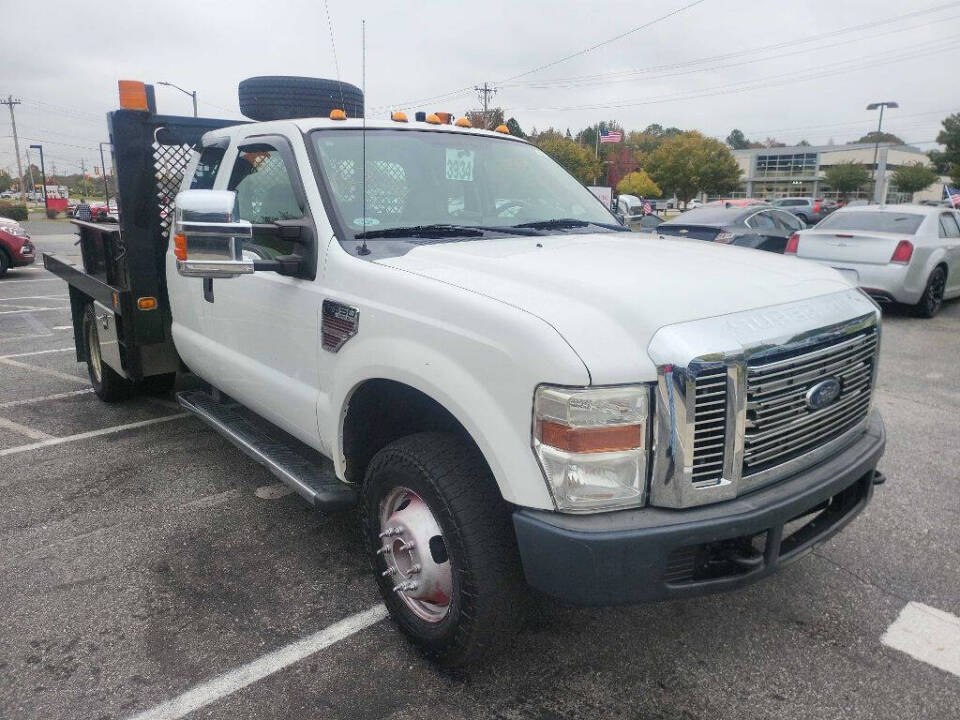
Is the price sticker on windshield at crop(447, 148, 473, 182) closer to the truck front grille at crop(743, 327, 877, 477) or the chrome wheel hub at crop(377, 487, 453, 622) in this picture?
the chrome wheel hub at crop(377, 487, 453, 622)

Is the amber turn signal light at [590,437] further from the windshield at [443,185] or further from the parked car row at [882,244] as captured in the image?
the parked car row at [882,244]

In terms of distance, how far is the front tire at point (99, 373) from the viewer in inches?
222

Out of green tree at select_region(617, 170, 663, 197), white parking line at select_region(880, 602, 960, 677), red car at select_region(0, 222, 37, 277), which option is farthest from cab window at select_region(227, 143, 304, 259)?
green tree at select_region(617, 170, 663, 197)

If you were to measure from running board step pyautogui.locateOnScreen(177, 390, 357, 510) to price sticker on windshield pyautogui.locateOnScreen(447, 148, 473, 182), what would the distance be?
4.95 ft

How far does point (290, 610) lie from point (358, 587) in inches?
12.4

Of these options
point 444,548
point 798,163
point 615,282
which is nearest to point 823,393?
point 615,282

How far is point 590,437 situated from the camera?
2041 mm

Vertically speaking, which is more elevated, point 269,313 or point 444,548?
point 269,313

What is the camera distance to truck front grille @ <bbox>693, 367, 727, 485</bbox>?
82.2 inches

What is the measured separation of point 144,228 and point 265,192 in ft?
4.79

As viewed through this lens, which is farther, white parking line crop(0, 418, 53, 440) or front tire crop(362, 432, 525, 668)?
white parking line crop(0, 418, 53, 440)

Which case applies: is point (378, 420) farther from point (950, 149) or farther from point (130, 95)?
point (950, 149)

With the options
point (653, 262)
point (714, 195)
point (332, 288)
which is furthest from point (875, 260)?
point (714, 195)

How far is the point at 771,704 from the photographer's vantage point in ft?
8.11
